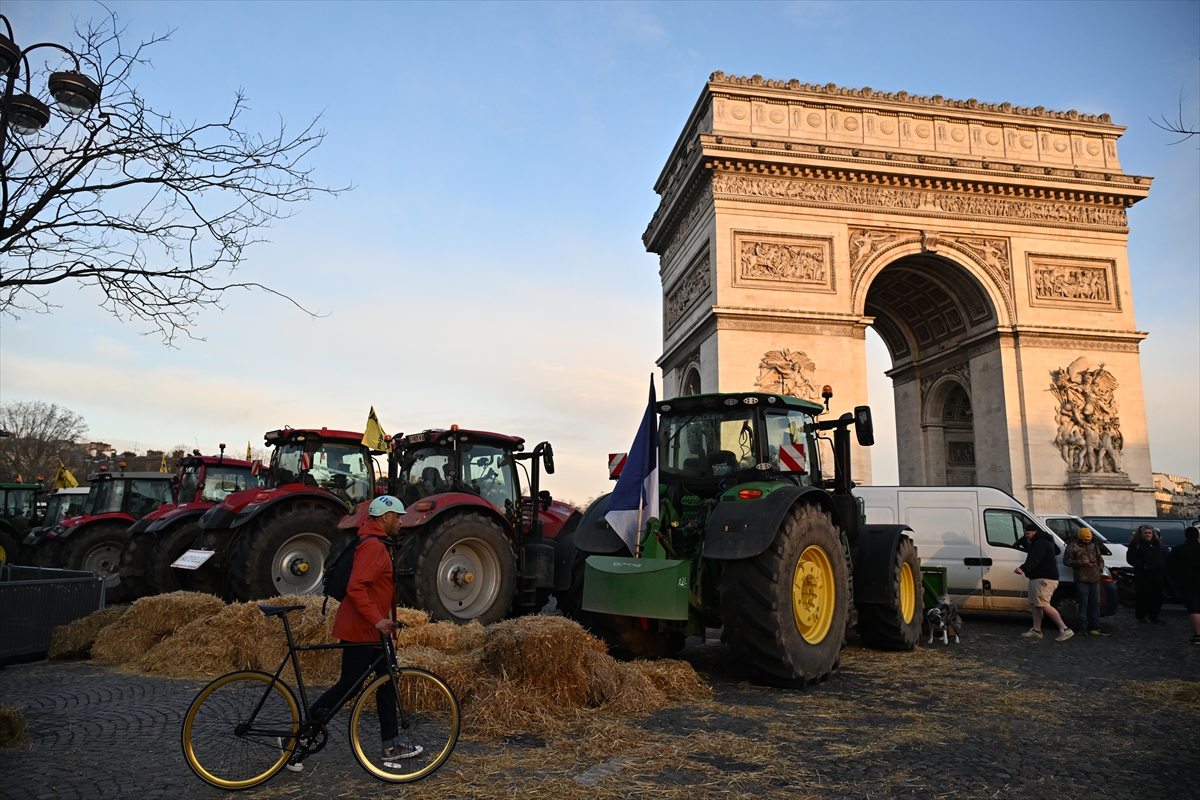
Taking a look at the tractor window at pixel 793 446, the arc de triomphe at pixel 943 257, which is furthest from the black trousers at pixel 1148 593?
the arc de triomphe at pixel 943 257

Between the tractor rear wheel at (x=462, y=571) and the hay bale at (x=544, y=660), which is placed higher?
the tractor rear wheel at (x=462, y=571)

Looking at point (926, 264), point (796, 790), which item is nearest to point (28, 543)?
point (796, 790)

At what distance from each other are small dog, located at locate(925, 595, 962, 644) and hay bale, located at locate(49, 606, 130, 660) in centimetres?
812

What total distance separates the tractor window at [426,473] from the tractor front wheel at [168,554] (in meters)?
2.88

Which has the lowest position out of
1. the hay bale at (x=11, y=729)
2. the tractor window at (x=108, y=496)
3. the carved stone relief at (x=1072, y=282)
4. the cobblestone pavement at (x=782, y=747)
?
the cobblestone pavement at (x=782, y=747)

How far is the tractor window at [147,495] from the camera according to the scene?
13133mm

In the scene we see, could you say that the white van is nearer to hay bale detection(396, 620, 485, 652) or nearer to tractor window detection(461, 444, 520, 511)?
tractor window detection(461, 444, 520, 511)

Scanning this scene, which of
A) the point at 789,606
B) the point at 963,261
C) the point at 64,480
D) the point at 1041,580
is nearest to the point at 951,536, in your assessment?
the point at 1041,580

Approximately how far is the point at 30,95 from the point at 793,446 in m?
6.32

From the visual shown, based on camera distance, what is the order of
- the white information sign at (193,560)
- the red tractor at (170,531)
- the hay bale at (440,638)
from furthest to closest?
the red tractor at (170,531) → the white information sign at (193,560) → the hay bale at (440,638)

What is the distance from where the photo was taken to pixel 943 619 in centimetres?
859

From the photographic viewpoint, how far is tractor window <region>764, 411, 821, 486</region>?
22.7 ft

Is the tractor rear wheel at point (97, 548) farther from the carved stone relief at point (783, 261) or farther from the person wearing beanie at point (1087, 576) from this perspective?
the carved stone relief at point (783, 261)

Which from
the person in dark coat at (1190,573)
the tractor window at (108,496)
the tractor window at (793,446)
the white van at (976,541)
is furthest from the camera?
the tractor window at (108,496)
